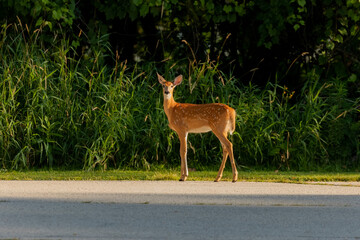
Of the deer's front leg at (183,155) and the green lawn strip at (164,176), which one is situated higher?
the deer's front leg at (183,155)

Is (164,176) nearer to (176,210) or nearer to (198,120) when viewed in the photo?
(198,120)

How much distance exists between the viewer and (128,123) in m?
11.4

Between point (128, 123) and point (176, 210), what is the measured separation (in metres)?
4.43

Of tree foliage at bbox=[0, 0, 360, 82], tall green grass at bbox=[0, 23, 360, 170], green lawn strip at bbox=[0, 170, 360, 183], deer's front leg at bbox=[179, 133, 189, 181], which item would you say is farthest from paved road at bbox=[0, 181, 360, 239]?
tree foliage at bbox=[0, 0, 360, 82]

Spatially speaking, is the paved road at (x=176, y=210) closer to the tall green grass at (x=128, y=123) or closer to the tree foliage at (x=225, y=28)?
the tall green grass at (x=128, y=123)

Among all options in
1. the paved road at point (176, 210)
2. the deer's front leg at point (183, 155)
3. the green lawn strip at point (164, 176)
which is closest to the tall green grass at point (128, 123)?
the green lawn strip at point (164, 176)

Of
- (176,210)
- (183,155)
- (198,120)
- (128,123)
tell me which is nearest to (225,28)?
(128,123)

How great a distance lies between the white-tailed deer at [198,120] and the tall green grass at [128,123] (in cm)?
174

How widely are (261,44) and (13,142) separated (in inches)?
202

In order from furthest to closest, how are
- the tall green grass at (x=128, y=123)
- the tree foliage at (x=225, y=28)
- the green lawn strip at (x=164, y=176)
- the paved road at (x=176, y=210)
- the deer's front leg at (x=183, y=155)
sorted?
1. the tree foliage at (x=225, y=28)
2. the tall green grass at (x=128, y=123)
3. the green lawn strip at (x=164, y=176)
4. the deer's front leg at (x=183, y=155)
5. the paved road at (x=176, y=210)

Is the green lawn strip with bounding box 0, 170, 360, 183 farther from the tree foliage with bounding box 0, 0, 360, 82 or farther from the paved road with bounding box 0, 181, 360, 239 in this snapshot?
the tree foliage with bounding box 0, 0, 360, 82

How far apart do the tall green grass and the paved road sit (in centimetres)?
197

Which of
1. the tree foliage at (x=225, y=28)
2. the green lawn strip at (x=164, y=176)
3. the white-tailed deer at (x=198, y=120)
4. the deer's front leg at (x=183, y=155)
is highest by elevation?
the tree foliage at (x=225, y=28)

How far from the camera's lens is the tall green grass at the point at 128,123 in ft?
36.6
